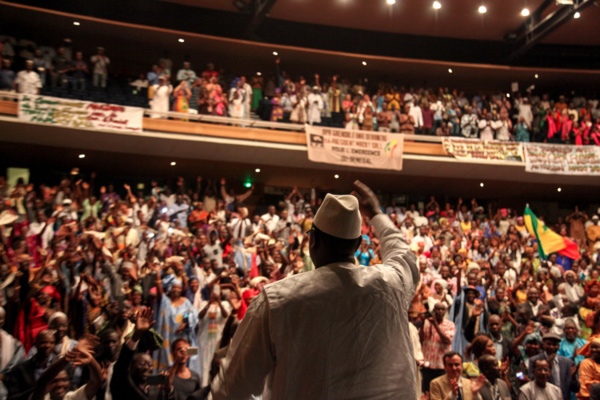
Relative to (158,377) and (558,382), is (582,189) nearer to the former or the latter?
(558,382)

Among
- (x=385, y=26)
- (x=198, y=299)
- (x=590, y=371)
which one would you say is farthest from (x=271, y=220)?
(x=385, y=26)

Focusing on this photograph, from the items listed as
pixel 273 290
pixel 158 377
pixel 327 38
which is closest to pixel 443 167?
pixel 327 38

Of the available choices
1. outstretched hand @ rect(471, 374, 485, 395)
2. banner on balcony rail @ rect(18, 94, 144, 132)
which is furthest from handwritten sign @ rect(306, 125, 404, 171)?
outstretched hand @ rect(471, 374, 485, 395)

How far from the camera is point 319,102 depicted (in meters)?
13.7

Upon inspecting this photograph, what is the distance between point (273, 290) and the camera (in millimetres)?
1575

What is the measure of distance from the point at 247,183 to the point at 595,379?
11.1 meters

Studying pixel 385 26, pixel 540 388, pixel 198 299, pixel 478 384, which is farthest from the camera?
pixel 385 26

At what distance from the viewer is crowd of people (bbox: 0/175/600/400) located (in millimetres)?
4090

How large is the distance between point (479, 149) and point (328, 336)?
12.9m

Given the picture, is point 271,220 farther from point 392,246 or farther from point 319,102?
point 392,246

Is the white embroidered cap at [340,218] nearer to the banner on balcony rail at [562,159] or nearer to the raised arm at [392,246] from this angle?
the raised arm at [392,246]

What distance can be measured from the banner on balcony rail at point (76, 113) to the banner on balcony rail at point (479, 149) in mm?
7275

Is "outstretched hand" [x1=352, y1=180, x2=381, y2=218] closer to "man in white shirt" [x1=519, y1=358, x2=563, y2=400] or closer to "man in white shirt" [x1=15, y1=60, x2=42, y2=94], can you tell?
"man in white shirt" [x1=519, y1=358, x2=563, y2=400]

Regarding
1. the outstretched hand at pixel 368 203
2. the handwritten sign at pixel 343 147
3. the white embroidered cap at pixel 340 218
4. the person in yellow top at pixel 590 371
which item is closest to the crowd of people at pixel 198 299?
the person in yellow top at pixel 590 371
